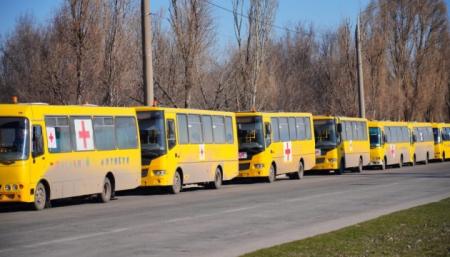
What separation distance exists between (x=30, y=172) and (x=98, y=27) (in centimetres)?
1870

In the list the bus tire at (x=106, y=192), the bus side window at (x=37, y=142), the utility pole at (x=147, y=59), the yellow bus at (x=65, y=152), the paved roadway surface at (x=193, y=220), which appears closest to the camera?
the paved roadway surface at (x=193, y=220)

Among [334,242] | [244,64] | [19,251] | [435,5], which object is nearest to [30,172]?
[19,251]

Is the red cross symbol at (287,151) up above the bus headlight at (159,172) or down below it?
above

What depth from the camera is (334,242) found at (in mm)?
14328

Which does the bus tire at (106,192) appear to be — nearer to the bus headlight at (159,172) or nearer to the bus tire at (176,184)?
the bus headlight at (159,172)

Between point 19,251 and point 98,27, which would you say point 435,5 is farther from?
point 19,251

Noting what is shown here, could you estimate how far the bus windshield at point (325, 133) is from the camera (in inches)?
1791

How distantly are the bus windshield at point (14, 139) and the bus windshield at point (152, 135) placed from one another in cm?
749

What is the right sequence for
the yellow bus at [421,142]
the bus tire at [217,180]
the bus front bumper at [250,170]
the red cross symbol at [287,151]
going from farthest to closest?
the yellow bus at [421,142], the red cross symbol at [287,151], the bus front bumper at [250,170], the bus tire at [217,180]

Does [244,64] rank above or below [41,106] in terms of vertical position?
above

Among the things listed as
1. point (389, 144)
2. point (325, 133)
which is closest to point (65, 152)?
point (325, 133)

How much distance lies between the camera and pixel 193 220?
18.8 meters

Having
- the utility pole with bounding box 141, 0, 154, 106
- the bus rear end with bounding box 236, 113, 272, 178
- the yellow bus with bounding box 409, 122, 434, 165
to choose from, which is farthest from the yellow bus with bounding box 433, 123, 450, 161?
the utility pole with bounding box 141, 0, 154, 106

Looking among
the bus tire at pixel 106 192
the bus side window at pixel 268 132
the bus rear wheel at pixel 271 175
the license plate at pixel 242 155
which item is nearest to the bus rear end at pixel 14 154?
the bus tire at pixel 106 192
